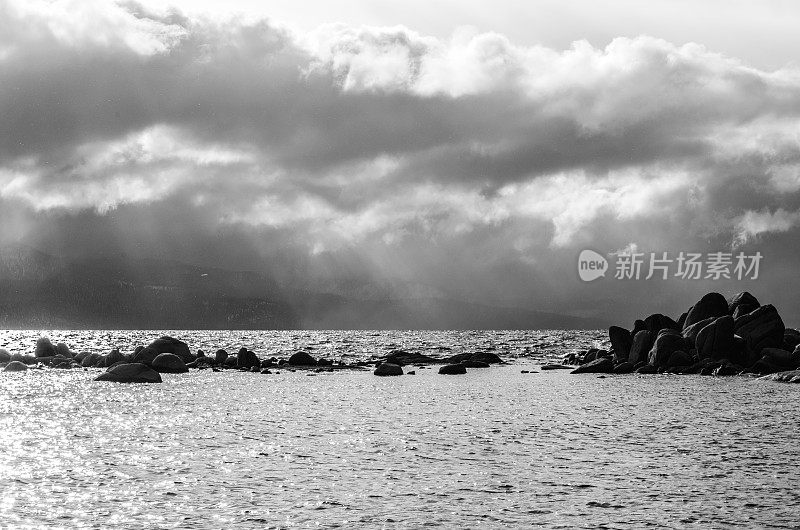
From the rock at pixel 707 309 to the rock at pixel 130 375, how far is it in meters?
52.3

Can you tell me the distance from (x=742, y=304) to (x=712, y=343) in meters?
14.3

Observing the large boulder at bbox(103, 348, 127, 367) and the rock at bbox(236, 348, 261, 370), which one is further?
the rock at bbox(236, 348, 261, 370)

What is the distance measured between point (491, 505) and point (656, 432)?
1328 cm

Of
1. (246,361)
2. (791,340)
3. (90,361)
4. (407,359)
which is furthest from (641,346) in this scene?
(90,361)

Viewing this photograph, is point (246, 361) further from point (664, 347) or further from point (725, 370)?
point (725, 370)

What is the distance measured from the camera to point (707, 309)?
257 feet

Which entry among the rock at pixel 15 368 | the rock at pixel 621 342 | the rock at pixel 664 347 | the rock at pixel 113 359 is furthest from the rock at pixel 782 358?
the rock at pixel 15 368

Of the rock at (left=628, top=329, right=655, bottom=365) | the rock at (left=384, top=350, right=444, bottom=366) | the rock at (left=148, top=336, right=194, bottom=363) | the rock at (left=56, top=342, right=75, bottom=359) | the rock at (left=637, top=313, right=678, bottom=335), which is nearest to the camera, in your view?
the rock at (left=148, top=336, right=194, bottom=363)

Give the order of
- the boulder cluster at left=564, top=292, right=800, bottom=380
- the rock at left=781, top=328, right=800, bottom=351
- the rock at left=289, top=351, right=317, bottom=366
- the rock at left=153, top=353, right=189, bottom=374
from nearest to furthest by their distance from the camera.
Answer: the boulder cluster at left=564, top=292, right=800, bottom=380, the rock at left=153, top=353, right=189, bottom=374, the rock at left=781, top=328, right=800, bottom=351, the rock at left=289, top=351, right=317, bottom=366

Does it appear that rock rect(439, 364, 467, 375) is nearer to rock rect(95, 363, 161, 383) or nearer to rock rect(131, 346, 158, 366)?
rock rect(95, 363, 161, 383)

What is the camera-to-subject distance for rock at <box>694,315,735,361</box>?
219ft

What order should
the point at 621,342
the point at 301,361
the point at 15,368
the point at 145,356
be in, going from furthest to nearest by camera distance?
1. the point at 621,342
2. the point at 301,361
3. the point at 145,356
4. the point at 15,368

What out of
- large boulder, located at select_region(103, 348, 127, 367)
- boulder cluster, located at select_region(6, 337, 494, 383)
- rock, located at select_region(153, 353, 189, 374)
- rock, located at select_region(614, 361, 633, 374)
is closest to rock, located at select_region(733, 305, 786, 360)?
rock, located at select_region(614, 361, 633, 374)

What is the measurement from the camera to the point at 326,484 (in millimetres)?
17891
